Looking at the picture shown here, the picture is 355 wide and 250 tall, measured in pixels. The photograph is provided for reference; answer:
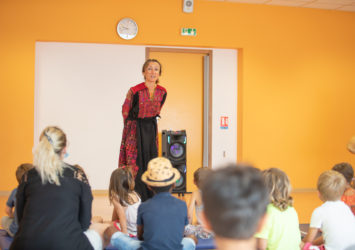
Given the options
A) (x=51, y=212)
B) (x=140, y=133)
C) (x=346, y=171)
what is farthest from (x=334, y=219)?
(x=140, y=133)

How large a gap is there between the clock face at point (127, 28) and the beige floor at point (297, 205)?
2466mm

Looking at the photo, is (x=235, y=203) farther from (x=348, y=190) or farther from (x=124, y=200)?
(x=348, y=190)

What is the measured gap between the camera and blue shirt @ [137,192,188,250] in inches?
86.0

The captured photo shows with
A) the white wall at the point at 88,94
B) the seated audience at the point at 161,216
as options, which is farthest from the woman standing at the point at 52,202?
the white wall at the point at 88,94

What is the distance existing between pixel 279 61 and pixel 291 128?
44.4 inches

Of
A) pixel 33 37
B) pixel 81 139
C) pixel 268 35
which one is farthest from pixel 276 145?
pixel 33 37

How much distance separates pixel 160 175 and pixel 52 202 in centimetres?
64

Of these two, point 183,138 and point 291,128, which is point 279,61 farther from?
point 183,138

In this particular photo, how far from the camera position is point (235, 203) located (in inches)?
34.4

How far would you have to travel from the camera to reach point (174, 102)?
646 centimetres

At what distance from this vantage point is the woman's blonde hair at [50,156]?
2.04 meters

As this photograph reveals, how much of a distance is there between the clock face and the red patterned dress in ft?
8.48

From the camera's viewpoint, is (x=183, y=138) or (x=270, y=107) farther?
(x=270, y=107)

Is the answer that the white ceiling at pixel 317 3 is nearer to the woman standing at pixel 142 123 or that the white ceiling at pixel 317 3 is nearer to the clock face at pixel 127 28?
the clock face at pixel 127 28
